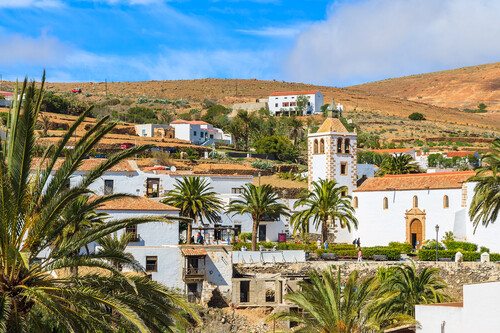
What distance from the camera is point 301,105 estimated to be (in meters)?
122

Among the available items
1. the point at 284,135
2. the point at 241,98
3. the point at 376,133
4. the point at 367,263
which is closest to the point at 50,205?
the point at 367,263

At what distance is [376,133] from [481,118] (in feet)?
182

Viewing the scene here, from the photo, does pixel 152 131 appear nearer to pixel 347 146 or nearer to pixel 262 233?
pixel 347 146

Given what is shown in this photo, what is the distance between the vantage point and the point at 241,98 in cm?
14862

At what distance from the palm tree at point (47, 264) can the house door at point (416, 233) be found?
38824mm

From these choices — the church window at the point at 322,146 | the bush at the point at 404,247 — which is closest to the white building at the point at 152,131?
the church window at the point at 322,146

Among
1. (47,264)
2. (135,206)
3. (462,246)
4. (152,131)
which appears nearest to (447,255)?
(462,246)

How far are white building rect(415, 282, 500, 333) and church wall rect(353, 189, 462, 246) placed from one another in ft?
97.8

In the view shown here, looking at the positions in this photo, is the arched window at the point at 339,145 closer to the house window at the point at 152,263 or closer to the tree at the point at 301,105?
the house window at the point at 152,263

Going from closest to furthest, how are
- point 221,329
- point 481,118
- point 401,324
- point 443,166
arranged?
point 401,324
point 221,329
point 443,166
point 481,118

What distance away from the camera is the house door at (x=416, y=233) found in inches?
2000

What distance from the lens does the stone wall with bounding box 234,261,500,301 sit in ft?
140

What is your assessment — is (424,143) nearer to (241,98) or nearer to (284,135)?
(284,135)

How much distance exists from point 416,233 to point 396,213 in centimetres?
234
